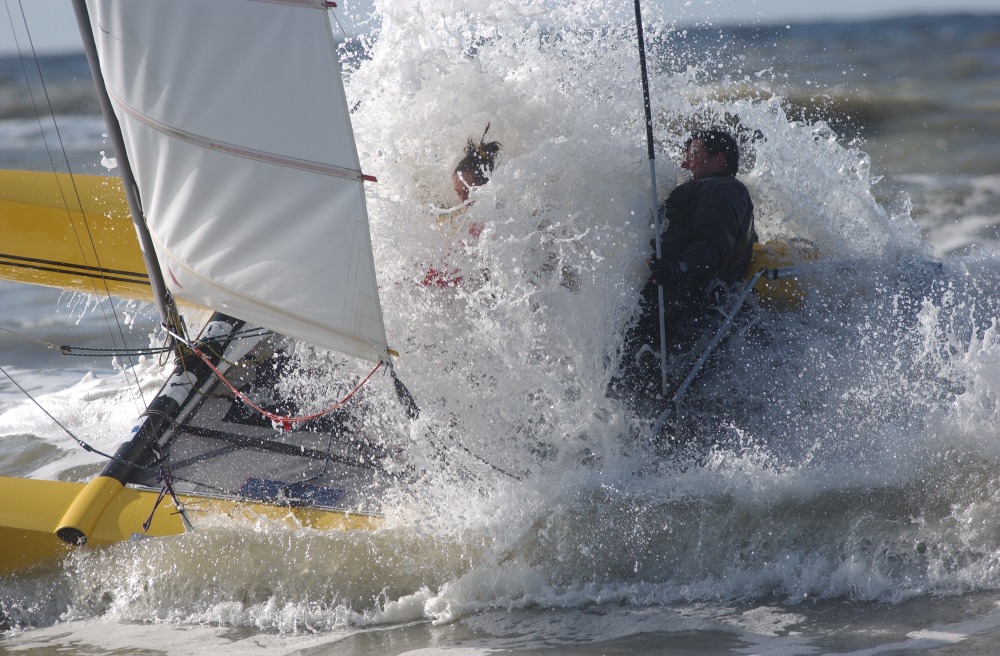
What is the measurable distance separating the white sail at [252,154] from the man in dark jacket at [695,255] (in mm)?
1019

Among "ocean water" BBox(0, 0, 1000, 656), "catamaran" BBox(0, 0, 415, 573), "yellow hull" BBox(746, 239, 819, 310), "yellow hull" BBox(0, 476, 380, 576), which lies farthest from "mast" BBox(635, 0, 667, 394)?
"yellow hull" BBox(0, 476, 380, 576)

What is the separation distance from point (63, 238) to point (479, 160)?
2354 mm

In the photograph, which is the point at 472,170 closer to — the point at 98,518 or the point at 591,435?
the point at 591,435

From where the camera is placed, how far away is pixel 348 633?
2.94m

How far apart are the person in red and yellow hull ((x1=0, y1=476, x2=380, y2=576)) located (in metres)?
0.87

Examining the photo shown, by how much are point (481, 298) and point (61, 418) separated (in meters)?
2.89

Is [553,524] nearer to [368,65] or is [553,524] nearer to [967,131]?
[368,65]

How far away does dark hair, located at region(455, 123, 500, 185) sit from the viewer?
359 centimetres

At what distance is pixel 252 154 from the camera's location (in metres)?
2.78

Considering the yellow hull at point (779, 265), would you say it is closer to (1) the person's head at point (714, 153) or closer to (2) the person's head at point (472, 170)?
(1) the person's head at point (714, 153)

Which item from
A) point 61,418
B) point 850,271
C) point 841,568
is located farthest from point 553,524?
point 61,418

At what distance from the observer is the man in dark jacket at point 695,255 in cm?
339

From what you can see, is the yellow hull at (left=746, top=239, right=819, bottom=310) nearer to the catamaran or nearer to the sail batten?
the catamaran

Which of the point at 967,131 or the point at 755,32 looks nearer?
the point at 967,131
